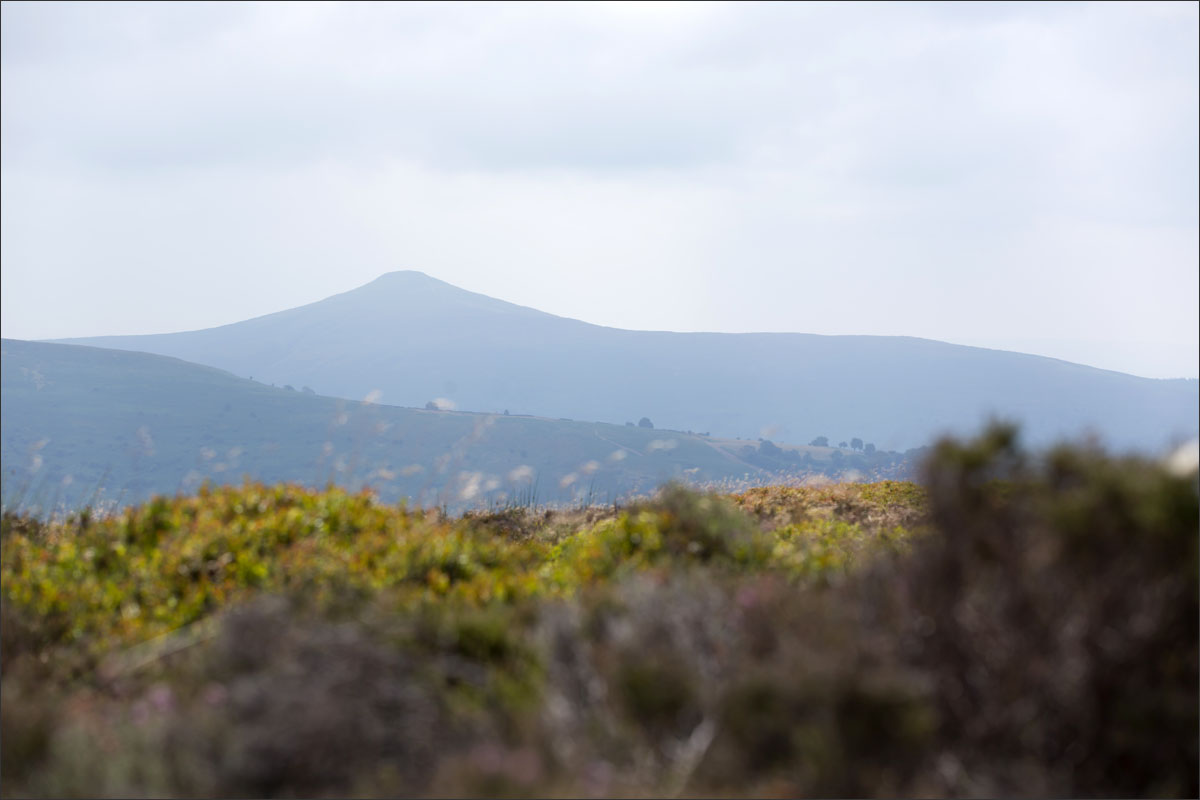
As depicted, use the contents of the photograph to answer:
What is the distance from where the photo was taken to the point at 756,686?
3232 mm

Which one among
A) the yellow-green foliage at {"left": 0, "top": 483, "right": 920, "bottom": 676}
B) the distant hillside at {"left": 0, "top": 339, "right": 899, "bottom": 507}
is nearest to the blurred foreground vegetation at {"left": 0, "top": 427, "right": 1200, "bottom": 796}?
the yellow-green foliage at {"left": 0, "top": 483, "right": 920, "bottom": 676}

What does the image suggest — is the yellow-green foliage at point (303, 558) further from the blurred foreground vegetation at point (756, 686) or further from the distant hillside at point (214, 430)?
the distant hillside at point (214, 430)

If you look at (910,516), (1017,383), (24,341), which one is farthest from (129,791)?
(1017,383)

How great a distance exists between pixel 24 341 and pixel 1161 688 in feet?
647

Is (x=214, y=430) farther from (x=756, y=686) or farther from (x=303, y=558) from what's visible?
(x=756, y=686)

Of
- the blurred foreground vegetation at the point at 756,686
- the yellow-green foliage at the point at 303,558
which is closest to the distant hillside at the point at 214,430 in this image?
the yellow-green foliage at the point at 303,558

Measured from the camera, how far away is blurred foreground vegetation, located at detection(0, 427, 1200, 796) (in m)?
3.29

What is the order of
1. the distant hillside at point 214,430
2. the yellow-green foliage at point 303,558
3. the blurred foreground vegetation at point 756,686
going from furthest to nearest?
the distant hillside at point 214,430, the yellow-green foliage at point 303,558, the blurred foreground vegetation at point 756,686

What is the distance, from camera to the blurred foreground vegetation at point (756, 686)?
10.8ft

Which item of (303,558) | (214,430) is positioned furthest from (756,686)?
(214,430)

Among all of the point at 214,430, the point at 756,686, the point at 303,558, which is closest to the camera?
the point at 756,686

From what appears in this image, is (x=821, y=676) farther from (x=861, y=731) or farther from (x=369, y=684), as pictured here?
(x=369, y=684)

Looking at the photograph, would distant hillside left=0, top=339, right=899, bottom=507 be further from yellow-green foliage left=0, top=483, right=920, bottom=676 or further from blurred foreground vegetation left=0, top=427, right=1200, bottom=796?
blurred foreground vegetation left=0, top=427, right=1200, bottom=796

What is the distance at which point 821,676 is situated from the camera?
3102mm
